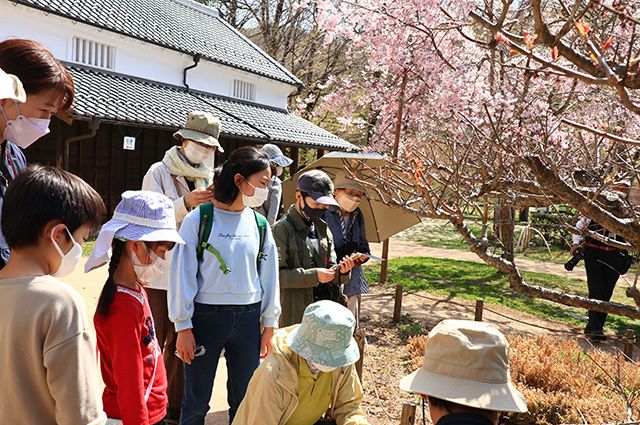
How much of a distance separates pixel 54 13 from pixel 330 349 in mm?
11810

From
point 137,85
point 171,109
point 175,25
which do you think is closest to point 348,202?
point 171,109

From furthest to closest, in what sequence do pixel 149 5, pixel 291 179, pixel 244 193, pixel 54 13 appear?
pixel 149 5 < pixel 54 13 < pixel 291 179 < pixel 244 193

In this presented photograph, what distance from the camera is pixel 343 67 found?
71.7ft

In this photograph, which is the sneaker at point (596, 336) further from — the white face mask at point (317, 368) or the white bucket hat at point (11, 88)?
the white bucket hat at point (11, 88)

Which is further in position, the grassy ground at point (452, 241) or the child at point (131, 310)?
the grassy ground at point (452, 241)

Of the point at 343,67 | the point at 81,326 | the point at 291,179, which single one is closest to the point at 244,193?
the point at 81,326

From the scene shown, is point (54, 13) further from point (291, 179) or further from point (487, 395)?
point (487, 395)

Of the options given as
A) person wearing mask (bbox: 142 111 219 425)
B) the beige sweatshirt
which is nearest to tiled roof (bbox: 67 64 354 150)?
person wearing mask (bbox: 142 111 219 425)

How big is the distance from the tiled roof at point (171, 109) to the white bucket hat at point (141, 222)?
834 cm

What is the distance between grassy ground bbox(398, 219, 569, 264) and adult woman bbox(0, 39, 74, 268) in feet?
46.6

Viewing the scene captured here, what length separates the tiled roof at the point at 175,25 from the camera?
12.4 m

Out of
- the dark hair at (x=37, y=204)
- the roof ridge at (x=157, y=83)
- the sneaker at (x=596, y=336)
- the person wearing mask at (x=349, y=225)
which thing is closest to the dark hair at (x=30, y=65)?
the dark hair at (x=37, y=204)

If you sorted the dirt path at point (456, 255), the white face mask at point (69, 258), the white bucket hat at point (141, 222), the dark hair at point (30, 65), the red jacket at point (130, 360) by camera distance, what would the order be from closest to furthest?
the white face mask at point (69, 258)
the dark hair at point (30, 65)
the red jacket at point (130, 360)
the white bucket hat at point (141, 222)
the dirt path at point (456, 255)

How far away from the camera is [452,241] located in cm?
1892
